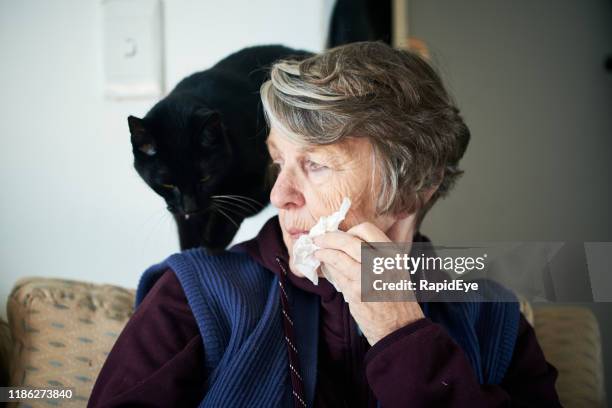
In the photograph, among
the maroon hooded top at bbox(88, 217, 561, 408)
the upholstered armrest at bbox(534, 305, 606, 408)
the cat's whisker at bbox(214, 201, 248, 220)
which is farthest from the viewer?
the upholstered armrest at bbox(534, 305, 606, 408)

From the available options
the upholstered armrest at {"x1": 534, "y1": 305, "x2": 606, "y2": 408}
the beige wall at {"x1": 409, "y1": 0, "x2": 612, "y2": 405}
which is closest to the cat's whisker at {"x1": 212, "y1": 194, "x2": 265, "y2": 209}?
the beige wall at {"x1": 409, "y1": 0, "x2": 612, "y2": 405}

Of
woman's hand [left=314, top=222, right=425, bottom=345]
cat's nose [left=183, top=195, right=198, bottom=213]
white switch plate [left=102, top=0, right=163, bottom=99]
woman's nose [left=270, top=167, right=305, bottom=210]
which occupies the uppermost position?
white switch plate [left=102, top=0, right=163, bottom=99]

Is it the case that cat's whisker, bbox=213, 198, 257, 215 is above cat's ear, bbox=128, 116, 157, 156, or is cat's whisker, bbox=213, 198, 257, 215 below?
below

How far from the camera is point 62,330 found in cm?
88

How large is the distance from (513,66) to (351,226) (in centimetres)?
56

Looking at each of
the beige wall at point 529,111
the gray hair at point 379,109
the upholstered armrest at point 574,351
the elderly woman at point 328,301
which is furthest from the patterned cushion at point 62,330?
the upholstered armrest at point 574,351

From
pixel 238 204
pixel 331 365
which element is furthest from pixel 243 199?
pixel 331 365

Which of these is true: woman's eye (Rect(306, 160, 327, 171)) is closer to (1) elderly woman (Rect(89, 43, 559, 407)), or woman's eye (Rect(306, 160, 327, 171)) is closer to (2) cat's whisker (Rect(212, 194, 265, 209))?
(1) elderly woman (Rect(89, 43, 559, 407))

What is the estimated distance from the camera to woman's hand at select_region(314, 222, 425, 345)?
690mm

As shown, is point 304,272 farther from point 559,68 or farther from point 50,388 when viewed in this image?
point 559,68

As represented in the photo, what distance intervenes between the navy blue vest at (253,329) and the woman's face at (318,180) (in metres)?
0.12

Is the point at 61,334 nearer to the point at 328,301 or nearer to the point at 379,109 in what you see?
the point at 328,301

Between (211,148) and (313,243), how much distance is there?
228 mm

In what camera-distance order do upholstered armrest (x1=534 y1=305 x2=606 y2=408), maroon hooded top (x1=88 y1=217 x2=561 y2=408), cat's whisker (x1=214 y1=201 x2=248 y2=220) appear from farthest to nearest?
upholstered armrest (x1=534 y1=305 x2=606 y2=408) < cat's whisker (x1=214 y1=201 x2=248 y2=220) < maroon hooded top (x1=88 y1=217 x2=561 y2=408)
